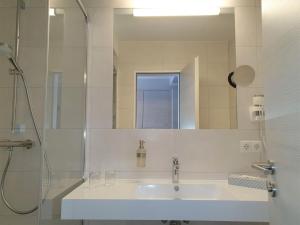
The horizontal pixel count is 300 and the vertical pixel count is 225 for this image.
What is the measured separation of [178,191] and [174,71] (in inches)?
30.6

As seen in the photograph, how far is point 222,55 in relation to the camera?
1.82 metres

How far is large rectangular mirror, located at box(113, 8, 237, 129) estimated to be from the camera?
1.79m

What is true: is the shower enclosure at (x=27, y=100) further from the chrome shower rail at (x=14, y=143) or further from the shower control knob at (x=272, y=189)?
the shower control knob at (x=272, y=189)

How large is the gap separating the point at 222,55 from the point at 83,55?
93 cm

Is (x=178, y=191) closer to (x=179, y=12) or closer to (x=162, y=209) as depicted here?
(x=162, y=209)

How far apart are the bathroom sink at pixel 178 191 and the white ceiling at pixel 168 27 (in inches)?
38.2

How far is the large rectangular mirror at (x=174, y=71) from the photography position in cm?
179

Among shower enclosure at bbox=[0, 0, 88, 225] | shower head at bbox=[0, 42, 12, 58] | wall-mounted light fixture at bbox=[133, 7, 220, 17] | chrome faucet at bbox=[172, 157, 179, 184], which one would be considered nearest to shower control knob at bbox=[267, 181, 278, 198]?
chrome faucet at bbox=[172, 157, 179, 184]

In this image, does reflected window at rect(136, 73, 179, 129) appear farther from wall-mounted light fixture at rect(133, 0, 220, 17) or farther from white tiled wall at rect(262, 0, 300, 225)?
white tiled wall at rect(262, 0, 300, 225)

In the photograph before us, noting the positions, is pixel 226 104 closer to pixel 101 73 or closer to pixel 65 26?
pixel 101 73

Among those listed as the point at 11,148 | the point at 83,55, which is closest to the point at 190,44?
the point at 83,55

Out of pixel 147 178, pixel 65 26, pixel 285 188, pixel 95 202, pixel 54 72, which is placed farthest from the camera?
pixel 147 178

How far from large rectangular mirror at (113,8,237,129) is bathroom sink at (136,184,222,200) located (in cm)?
39

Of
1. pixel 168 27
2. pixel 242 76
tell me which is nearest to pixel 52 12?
pixel 168 27
